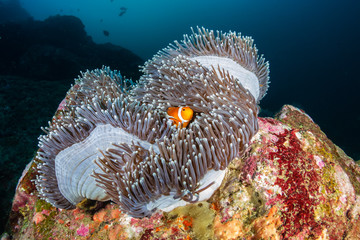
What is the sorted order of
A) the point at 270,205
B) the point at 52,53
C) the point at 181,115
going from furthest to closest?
the point at 52,53 → the point at 181,115 → the point at 270,205

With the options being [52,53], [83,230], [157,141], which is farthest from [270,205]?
[52,53]

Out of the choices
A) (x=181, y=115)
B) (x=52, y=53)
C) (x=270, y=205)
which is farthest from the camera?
(x=52, y=53)

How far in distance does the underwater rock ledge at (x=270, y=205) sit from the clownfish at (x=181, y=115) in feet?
2.13

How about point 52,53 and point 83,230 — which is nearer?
point 83,230

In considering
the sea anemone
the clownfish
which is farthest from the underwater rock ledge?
the clownfish

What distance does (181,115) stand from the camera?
217cm

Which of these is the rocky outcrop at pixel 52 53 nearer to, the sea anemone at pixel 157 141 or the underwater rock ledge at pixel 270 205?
the sea anemone at pixel 157 141

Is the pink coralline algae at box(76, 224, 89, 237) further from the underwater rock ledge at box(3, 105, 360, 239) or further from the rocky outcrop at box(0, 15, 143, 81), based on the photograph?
the rocky outcrop at box(0, 15, 143, 81)

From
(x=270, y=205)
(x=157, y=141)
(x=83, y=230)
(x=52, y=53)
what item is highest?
(x=157, y=141)

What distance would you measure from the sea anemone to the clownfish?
87mm

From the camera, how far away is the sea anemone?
5.67ft

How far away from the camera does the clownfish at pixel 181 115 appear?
2162 mm

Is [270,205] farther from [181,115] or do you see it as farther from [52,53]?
[52,53]

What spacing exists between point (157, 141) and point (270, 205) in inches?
42.8
